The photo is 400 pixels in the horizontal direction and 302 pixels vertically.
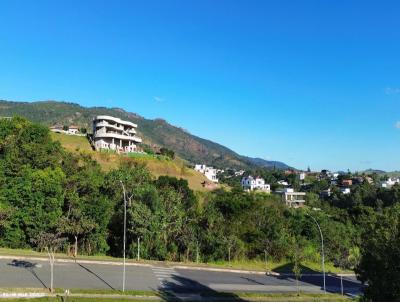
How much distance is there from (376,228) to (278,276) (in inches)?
732

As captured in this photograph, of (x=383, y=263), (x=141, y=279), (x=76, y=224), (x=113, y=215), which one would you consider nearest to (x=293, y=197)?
(x=113, y=215)

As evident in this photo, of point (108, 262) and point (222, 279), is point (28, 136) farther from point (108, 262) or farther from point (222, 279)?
point (222, 279)

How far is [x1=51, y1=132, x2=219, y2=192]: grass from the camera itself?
74.4 m

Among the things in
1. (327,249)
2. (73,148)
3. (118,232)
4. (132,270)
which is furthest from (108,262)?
(73,148)

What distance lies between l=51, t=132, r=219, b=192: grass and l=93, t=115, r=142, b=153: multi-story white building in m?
2.60

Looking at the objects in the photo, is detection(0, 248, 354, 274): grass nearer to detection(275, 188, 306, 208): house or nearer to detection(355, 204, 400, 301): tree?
detection(355, 204, 400, 301): tree

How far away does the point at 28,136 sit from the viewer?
4291cm

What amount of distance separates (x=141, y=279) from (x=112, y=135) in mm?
59149

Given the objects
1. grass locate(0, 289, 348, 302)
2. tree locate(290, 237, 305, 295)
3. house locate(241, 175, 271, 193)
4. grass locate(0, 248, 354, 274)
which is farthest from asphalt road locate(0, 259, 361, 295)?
house locate(241, 175, 271, 193)

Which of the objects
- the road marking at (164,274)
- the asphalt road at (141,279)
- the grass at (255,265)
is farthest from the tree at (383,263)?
the grass at (255,265)

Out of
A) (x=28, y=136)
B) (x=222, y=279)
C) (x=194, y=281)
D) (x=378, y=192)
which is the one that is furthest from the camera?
(x=378, y=192)

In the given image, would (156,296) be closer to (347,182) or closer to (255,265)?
(255,265)

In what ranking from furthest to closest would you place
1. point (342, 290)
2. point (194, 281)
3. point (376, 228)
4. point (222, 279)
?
point (342, 290) < point (222, 279) < point (194, 281) < point (376, 228)

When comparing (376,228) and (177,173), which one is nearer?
(376,228)
